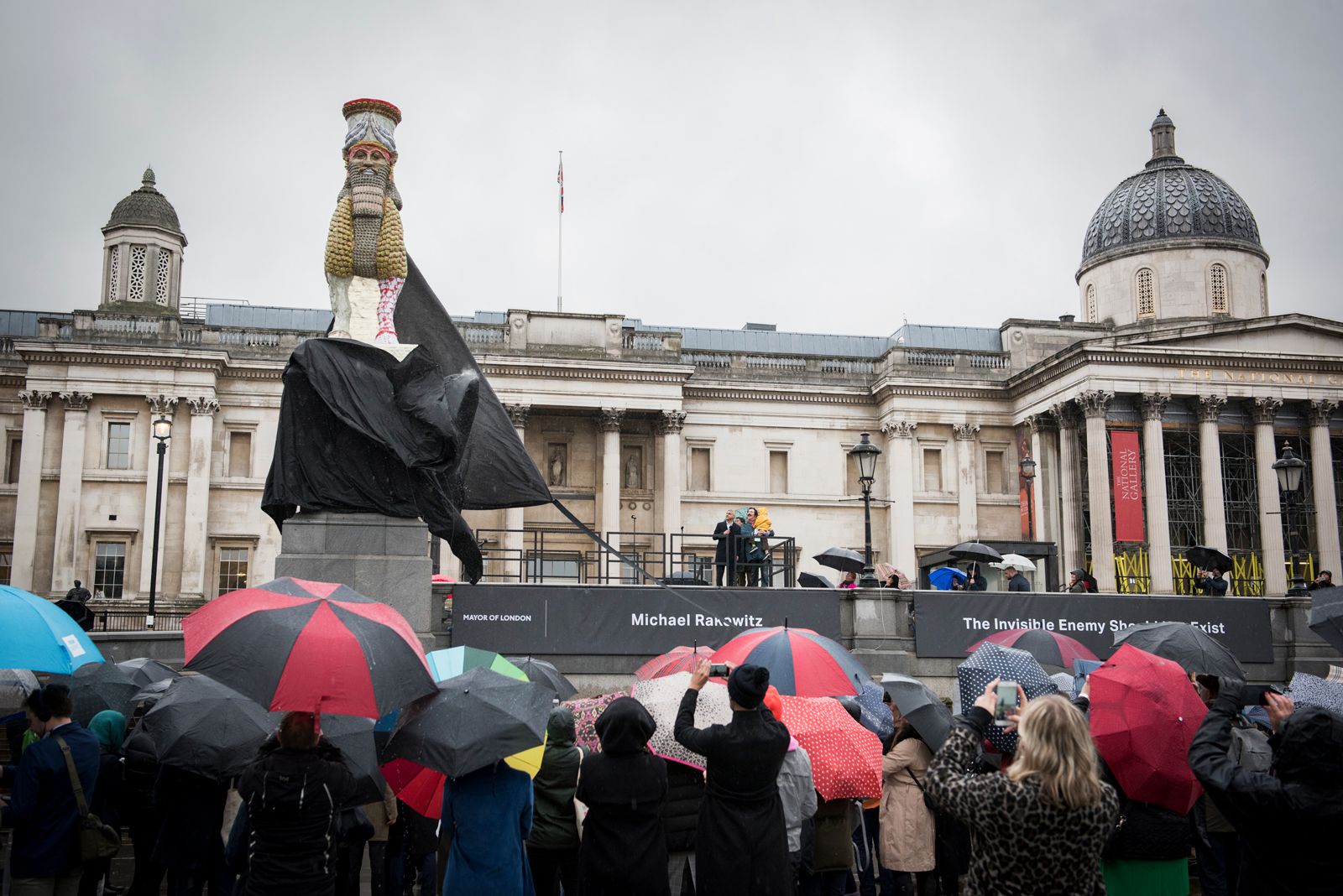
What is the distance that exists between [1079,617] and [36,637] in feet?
60.3

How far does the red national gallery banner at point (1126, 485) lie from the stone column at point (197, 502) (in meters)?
29.7

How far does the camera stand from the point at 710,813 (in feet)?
22.0

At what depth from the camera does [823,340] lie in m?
53.0

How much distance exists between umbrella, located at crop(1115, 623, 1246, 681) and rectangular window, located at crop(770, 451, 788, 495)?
3474 centimetres

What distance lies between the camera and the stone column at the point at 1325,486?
4000cm

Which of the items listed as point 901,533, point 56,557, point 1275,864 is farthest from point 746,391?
point 1275,864

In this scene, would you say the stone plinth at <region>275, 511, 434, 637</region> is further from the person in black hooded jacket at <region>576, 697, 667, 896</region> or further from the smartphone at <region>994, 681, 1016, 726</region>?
the smartphone at <region>994, 681, 1016, 726</region>

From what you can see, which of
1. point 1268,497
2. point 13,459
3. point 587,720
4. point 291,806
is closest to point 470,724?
point 291,806

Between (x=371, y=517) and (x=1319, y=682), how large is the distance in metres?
8.47

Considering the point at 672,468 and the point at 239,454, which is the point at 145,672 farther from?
the point at 239,454

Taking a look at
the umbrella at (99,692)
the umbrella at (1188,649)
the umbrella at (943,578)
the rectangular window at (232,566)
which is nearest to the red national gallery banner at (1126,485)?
the umbrella at (943,578)

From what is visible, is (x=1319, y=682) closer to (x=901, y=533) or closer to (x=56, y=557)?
(x=901, y=533)

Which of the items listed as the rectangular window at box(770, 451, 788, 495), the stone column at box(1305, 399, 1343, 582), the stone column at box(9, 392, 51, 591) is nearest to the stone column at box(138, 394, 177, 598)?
the stone column at box(9, 392, 51, 591)

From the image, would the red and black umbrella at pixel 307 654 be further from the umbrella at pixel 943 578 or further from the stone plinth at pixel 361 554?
the umbrella at pixel 943 578
